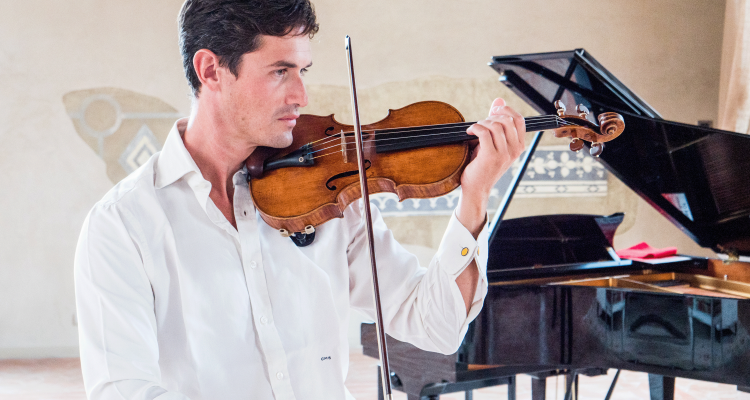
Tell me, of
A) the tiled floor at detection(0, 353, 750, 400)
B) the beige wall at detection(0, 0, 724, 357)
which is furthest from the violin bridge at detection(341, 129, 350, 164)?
the beige wall at detection(0, 0, 724, 357)

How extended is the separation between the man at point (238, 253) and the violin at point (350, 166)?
4 centimetres

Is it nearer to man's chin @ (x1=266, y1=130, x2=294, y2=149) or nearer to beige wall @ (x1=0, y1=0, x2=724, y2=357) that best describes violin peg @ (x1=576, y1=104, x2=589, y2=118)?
man's chin @ (x1=266, y1=130, x2=294, y2=149)

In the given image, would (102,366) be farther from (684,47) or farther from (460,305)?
(684,47)

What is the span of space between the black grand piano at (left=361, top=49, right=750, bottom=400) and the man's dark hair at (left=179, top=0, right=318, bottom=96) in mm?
1325

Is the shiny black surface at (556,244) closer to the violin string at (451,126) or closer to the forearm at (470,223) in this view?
the violin string at (451,126)

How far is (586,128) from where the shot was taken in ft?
5.03

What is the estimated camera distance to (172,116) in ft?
16.3

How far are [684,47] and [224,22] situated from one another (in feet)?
16.1

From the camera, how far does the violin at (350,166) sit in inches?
52.9

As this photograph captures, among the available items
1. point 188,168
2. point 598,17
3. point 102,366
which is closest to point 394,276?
point 188,168

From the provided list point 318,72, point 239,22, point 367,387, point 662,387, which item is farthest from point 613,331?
point 318,72

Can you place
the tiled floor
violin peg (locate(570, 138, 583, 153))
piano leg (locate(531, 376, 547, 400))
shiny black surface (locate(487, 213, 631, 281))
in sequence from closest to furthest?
violin peg (locate(570, 138, 583, 153)) < piano leg (locate(531, 376, 547, 400)) < shiny black surface (locate(487, 213, 631, 281)) < the tiled floor

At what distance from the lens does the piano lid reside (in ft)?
7.79

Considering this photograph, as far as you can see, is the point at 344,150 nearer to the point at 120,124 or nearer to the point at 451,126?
the point at 451,126
